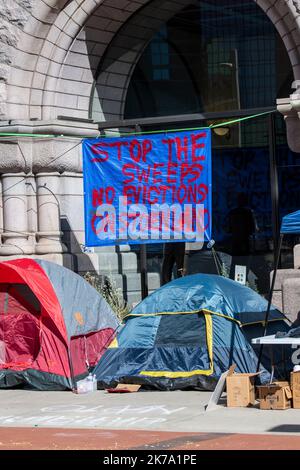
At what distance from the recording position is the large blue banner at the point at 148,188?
51.1ft

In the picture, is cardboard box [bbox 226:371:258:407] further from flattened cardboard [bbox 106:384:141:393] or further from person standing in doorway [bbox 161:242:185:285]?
person standing in doorway [bbox 161:242:185:285]

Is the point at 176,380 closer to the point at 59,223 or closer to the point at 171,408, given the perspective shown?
the point at 171,408

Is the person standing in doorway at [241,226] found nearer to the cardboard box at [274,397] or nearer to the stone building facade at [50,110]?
the stone building facade at [50,110]

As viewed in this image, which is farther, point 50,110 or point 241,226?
point 50,110

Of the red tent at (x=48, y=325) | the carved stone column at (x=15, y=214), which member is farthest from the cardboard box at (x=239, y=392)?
the carved stone column at (x=15, y=214)

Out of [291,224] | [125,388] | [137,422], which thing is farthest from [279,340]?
[125,388]

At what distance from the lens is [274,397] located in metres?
11.9

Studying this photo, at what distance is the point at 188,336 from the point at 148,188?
290 cm

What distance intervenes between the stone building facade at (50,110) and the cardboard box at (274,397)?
5.58m

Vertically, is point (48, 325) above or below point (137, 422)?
above

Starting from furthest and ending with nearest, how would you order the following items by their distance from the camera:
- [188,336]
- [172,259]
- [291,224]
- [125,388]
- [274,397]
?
[172,259] < [188,336] < [125,388] < [291,224] < [274,397]

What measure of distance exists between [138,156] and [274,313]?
3289 mm

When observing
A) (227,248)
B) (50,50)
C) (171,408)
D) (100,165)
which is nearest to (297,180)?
(227,248)

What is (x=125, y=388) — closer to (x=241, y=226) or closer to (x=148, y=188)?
(x=148, y=188)
